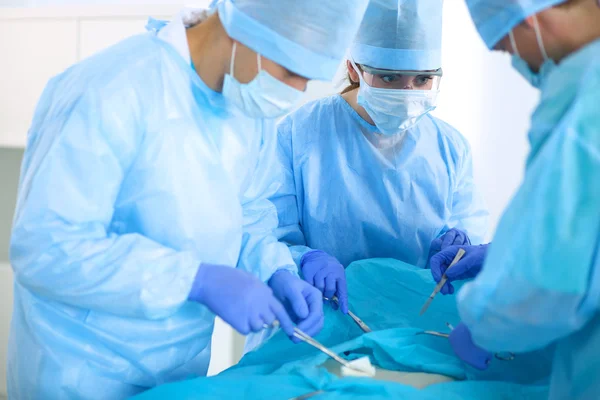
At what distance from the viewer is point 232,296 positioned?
3.75 ft

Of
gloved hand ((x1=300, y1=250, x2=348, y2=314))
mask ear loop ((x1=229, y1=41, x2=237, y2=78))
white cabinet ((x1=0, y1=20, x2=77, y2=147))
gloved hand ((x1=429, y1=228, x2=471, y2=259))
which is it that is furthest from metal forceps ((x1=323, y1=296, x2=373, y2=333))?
white cabinet ((x1=0, y1=20, x2=77, y2=147))

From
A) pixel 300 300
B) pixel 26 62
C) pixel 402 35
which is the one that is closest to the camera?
pixel 300 300

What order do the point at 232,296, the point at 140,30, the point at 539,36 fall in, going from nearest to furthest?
the point at 539,36 < the point at 232,296 < the point at 140,30

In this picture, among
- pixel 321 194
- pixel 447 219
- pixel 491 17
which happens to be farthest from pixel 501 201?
pixel 491 17

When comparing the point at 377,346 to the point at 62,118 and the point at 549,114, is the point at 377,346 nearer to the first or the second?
the point at 549,114

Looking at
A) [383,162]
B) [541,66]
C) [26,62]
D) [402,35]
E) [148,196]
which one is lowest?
[26,62]

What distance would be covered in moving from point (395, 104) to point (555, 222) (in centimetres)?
89

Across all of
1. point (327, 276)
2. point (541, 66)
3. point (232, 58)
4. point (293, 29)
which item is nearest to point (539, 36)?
point (541, 66)

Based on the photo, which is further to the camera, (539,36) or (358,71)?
(358,71)

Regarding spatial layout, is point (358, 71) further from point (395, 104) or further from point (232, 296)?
point (232, 296)

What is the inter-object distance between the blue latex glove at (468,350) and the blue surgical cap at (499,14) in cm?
53

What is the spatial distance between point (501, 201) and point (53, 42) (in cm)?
203

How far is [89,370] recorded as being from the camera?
1.21 m

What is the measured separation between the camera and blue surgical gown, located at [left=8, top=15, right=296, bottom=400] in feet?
3.55
